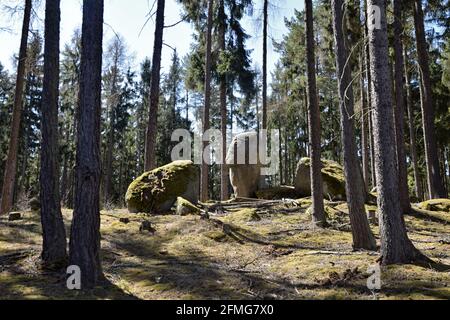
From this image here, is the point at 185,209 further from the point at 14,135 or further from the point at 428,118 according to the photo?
the point at 428,118

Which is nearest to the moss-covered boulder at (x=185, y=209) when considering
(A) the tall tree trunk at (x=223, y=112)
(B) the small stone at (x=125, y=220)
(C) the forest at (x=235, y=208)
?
(C) the forest at (x=235, y=208)

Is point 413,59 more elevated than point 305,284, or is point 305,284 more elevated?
point 413,59

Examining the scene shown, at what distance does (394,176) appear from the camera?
5.80m

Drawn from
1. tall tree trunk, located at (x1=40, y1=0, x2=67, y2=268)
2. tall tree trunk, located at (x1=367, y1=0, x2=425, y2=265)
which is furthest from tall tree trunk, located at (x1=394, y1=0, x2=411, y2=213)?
tall tree trunk, located at (x1=40, y1=0, x2=67, y2=268)

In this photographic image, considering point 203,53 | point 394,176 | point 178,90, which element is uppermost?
point 178,90

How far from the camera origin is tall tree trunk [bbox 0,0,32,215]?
11953mm

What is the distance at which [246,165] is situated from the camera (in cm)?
1814

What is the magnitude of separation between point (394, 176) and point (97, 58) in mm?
5010

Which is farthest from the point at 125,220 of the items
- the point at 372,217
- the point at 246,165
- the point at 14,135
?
the point at 246,165

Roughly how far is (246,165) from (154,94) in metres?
7.09

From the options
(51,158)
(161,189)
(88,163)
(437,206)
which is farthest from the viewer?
(437,206)

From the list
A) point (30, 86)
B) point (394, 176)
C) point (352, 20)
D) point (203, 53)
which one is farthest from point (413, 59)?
point (30, 86)

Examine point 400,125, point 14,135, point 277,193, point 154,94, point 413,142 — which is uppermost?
point 154,94
